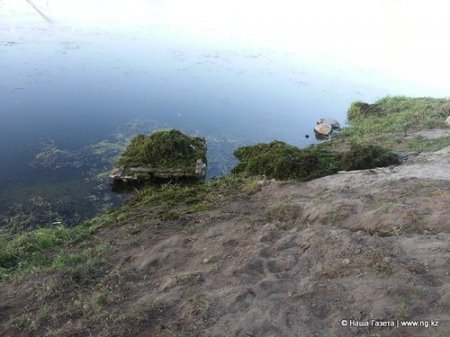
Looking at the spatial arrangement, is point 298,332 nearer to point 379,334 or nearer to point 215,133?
point 379,334

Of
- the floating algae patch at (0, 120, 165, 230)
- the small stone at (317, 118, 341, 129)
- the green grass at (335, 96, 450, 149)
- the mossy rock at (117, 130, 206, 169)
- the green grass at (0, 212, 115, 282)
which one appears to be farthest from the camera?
the small stone at (317, 118, 341, 129)

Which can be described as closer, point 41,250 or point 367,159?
point 41,250

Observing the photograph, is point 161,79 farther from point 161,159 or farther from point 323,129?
point 161,159


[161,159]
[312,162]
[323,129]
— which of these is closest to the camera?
[312,162]

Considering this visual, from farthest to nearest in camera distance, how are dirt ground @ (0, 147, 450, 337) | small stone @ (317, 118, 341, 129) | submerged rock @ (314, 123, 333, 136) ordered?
1. small stone @ (317, 118, 341, 129)
2. submerged rock @ (314, 123, 333, 136)
3. dirt ground @ (0, 147, 450, 337)

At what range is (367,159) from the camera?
45.3 feet

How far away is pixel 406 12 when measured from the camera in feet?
153

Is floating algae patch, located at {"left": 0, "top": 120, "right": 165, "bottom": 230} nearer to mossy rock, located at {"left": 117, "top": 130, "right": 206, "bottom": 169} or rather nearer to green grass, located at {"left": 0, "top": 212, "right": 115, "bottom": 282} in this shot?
mossy rock, located at {"left": 117, "top": 130, "right": 206, "bottom": 169}

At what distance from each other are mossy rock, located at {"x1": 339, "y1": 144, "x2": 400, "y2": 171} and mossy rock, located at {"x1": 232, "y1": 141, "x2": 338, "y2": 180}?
1.39 feet

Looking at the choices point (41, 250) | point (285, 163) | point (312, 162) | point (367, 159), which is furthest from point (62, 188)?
point (367, 159)

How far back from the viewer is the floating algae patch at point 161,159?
52.0ft

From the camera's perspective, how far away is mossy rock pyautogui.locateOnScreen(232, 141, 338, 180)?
13.8 m

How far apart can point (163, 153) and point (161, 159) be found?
244 millimetres

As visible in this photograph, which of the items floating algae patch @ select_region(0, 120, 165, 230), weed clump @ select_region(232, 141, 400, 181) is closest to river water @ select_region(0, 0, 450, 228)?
floating algae patch @ select_region(0, 120, 165, 230)
